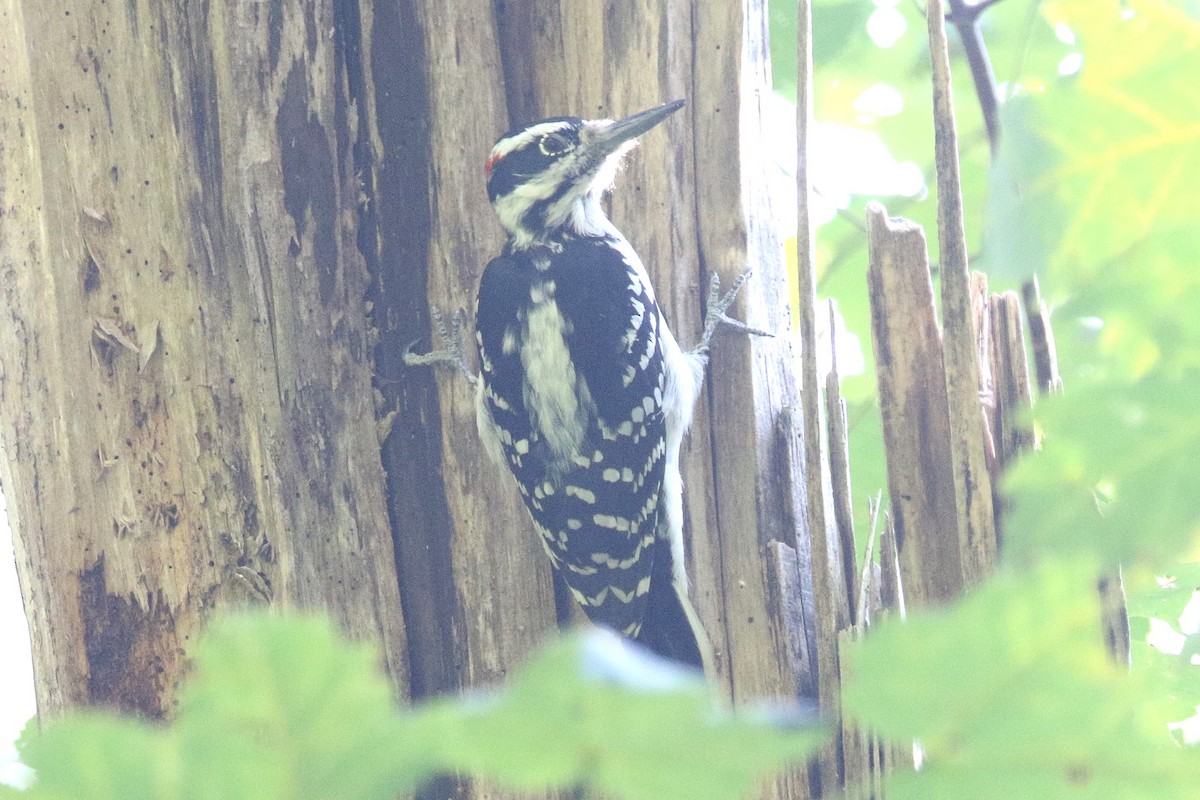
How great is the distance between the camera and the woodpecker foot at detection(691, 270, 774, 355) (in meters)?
3.07

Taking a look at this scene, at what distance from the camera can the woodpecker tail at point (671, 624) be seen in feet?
9.82

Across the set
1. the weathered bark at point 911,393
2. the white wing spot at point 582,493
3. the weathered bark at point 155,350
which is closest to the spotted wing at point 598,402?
the white wing spot at point 582,493

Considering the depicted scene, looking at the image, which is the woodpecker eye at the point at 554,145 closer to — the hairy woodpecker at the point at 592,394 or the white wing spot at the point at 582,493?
the hairy woodpecker at the point at 592,394

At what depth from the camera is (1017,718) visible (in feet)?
1.23

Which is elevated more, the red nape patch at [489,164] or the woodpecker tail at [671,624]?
the red nape patch at [489,164]

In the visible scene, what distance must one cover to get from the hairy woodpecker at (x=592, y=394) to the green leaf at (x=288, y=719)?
264 centimetres

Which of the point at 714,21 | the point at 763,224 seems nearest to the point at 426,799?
the point at 763,224

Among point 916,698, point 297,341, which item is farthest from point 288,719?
point 297,341

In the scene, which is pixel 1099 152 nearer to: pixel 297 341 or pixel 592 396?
pixel 297 341

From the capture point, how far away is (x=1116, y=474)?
414 mm

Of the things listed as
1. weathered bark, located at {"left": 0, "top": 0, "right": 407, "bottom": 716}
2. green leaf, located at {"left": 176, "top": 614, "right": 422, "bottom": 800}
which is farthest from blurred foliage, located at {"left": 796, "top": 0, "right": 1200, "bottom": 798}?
weathered bark, located at {"left": 0, "top": 0, "right": 407, "bottom": 716}

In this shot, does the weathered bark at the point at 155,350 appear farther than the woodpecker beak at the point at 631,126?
No

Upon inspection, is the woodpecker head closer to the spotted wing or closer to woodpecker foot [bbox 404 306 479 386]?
the spotted wing

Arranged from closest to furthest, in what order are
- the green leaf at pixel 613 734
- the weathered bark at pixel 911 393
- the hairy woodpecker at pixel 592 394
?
the green leaf at pixel 613 734
the weathered bark at pixel 911 393
the hairy woodpecker at pixel 592 394
